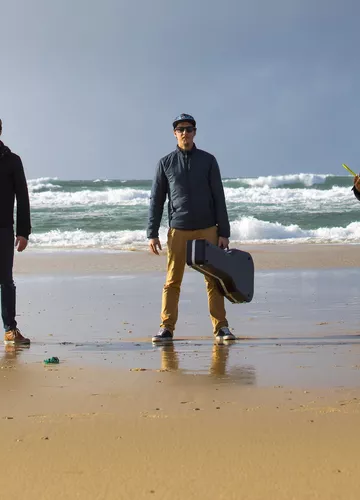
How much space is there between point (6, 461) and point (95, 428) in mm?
A: 508

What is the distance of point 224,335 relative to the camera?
589cm

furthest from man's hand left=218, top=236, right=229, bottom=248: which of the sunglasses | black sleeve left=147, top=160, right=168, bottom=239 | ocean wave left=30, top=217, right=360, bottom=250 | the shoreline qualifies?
ocean wave left=30, top=217, right=360, bottom=250

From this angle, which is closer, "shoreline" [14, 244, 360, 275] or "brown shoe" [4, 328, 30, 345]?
"brown shoe" [4, 328, 30, 345]

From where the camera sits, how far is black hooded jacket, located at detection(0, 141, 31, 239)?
223 inches

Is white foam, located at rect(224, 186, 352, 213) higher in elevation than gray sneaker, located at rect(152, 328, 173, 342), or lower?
higher

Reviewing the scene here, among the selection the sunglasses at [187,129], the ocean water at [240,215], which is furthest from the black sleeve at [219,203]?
the ocean water at [240,215]

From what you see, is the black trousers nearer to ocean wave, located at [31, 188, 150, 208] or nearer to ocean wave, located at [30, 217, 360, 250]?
ocean wave, located at [30, 217, 360, 250]

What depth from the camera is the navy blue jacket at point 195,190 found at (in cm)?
588

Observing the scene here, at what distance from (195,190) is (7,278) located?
151 cm

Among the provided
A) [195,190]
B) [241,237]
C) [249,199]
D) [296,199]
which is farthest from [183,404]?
[296,199]

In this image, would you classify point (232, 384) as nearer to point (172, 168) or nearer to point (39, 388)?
point (39, 388)

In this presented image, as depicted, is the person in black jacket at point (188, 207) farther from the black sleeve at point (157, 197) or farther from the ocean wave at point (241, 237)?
the ocean wave at point (241, 237)

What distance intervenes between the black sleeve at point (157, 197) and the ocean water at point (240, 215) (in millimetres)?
10925

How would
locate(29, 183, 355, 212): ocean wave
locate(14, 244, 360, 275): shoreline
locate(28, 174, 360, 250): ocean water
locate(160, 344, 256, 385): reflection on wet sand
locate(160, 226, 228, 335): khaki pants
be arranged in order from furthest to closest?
locate(29, 183, 355, 212): ocean wave → locate(28, 174, 360, 250): ocean water → locate(14, 244, 360, 275): shoreline → locate(160, 226, 228, 335): khaki pants → locate(160, 344, 256, 385): reflection on wet sand
